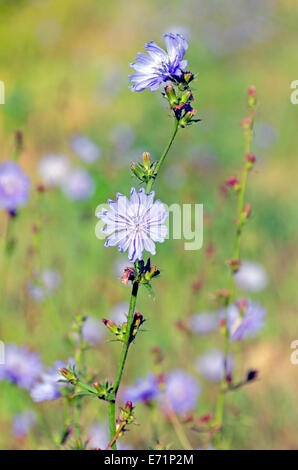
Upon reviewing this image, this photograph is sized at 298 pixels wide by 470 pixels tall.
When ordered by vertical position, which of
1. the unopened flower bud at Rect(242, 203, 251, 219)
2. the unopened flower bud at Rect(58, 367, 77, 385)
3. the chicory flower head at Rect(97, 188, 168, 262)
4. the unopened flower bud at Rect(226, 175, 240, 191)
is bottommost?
the unopened flower bud at Rect(58, 367, 77, 385)

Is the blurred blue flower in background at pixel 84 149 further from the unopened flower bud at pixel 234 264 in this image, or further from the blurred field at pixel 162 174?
the unopened flower bud at pixel 234 264

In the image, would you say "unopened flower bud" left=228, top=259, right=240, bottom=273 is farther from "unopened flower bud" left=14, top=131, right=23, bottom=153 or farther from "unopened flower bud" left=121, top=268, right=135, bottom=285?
"unopened flower bud" left=14, top=131, right=23, bottom=153

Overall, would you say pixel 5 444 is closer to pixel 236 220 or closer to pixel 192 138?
pixel 236 220

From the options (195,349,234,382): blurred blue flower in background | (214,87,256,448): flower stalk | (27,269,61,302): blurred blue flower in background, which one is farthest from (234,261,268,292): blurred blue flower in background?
(214,87,256,448): flower stalk

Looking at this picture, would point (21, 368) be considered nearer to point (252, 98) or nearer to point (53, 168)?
point (252, 98)

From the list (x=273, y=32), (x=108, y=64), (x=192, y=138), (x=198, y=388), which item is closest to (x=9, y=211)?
(x=198, y=388)

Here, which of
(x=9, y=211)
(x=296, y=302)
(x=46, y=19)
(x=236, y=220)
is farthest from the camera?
(x=46, y=19)

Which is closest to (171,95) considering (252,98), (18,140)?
(252,98)
